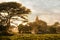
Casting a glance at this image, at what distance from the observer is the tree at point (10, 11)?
1279 centimetres

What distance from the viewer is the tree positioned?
12789 millimetres

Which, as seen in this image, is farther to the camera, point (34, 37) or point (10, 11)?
point (10, 11)

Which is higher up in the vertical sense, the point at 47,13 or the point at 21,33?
the point at 47,13

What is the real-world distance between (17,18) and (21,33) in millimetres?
1537

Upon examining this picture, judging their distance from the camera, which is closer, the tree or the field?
the field

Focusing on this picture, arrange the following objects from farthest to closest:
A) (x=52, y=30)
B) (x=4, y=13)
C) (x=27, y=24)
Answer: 1. (x=4, y=13)
2. (x=27, y=24)
3. (x=52, y=30)

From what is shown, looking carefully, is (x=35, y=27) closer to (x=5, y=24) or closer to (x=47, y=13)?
(x=47, y=13)

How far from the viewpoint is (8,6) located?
13.7 metres

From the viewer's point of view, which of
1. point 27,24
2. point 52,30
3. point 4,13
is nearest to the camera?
point 52,30

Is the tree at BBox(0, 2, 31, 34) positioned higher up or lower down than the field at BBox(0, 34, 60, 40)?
higher up

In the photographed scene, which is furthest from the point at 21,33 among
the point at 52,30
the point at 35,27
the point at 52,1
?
the point at 52,1

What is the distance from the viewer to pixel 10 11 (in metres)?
13.2

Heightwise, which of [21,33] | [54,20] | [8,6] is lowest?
[21,33]

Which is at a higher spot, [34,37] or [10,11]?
[10,11]
